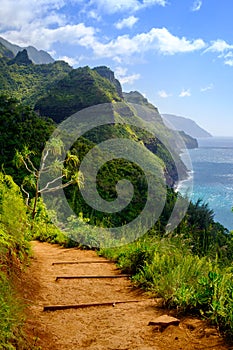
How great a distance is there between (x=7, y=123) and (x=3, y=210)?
3121 centimetres

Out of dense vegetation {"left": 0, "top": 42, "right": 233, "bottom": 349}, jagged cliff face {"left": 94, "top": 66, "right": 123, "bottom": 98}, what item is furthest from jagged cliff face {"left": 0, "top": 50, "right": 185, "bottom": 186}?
jagged cliff face {"left": 94, "top": 66, "right": 123, "bottom": 98}

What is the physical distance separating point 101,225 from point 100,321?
6120 millimetres

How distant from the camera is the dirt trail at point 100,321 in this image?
3.13 meters

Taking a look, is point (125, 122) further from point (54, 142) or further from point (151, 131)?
point (54, 142)

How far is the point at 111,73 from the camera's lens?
141375 mm

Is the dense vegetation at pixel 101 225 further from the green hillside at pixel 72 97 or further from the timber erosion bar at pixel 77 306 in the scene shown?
the timber erosion bar at pixel 77 306

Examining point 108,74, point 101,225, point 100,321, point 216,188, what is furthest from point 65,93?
point 100,321

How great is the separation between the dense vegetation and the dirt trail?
24 centimetres

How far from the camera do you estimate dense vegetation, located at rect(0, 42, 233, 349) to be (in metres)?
3.73

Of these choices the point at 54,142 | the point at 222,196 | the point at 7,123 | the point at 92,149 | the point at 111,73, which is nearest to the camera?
the point at 54,142

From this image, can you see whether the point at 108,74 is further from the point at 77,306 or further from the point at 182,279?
the point at 77,306

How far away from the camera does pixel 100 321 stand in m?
3.75

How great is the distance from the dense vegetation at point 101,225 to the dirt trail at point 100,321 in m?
0.24

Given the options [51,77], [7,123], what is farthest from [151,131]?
[7,123]
